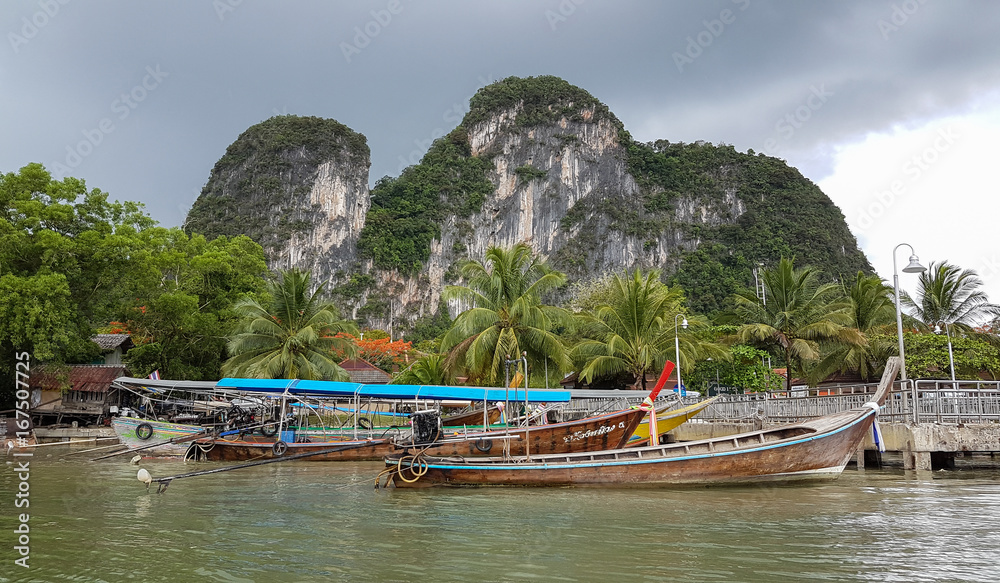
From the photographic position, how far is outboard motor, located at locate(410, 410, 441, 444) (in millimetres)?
12742

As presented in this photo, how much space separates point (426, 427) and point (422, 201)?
76680 mm

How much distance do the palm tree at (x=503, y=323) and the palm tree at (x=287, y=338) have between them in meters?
6.13

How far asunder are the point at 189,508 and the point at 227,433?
361 inches

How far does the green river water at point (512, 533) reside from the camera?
235 inches

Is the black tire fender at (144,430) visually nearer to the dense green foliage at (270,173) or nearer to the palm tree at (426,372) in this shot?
the palm tree at (426,372)

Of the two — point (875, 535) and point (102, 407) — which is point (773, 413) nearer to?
point (875, 535)

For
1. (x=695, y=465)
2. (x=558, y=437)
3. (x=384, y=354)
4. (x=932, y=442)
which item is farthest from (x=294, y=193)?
(x=932, y=442)

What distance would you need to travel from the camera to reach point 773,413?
17.5 metres

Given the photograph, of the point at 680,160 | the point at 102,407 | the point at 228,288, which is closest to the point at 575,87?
the point at 680,160

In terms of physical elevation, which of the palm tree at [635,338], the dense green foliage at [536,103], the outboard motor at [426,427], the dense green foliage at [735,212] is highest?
the dense green foliage at [536,103]

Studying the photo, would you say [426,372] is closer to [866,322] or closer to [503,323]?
[503,323]

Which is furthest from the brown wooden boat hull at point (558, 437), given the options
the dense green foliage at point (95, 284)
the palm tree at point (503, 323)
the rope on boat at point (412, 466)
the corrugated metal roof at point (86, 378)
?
the corrugated metal roof at point (86, 378)

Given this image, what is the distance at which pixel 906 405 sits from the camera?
14.1 meters

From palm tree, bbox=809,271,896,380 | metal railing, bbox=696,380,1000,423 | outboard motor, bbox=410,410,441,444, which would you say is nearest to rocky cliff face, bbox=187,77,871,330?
palm tree, bbox=809,271,896,380
